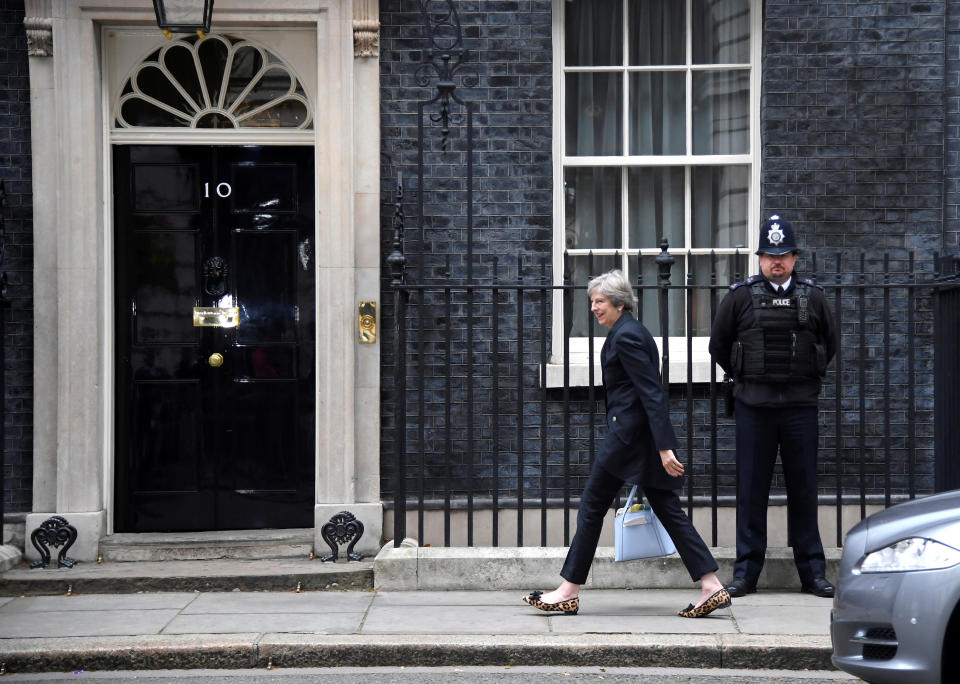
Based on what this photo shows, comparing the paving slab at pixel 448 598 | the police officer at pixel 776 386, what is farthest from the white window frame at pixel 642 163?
the paving slab at pixel 448 598

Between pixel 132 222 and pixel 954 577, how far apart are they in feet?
20.4

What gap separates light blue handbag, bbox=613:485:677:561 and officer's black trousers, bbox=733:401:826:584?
71cm

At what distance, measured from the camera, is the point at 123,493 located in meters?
8.83

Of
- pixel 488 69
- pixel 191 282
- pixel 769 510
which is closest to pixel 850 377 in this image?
pixel 769 510

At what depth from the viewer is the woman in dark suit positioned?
654 centimetres

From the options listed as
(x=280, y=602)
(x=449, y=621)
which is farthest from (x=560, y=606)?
(x=280, y=602)

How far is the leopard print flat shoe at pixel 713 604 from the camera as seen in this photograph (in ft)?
21.6

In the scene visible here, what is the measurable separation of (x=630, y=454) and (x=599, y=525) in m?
0.43

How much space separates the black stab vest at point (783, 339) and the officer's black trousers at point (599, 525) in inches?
39.8

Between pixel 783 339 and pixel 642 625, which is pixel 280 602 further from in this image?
pixel 783 339

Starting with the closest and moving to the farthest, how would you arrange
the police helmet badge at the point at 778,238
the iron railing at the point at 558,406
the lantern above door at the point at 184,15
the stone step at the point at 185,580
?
the police helmet badge at the point at 778,238, the lantern above door at the point at 184,15, the stone step at the point at 185,580, the iron railing at the point at 558,406

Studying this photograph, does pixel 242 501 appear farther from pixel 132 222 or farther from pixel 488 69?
pixel 488 69

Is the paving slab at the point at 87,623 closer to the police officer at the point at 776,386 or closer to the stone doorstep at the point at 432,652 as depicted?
the stone doorstep at the point at 432,652

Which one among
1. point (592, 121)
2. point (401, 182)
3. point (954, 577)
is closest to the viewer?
point (954, 577)
